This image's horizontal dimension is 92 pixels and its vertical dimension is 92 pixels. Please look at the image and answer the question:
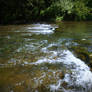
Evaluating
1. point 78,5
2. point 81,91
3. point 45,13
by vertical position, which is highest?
point 78,5

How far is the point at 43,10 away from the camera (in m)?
19.5

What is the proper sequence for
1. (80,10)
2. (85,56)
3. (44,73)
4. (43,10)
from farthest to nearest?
(43,10) < (80,10) < (85,56) < (44,73)

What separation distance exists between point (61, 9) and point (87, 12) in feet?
13.0

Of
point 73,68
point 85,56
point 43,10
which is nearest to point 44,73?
point 73,68

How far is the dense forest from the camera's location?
1814 centimetres

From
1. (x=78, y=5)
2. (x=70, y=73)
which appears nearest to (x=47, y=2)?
(x=78, y=5)

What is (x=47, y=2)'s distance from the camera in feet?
67.5

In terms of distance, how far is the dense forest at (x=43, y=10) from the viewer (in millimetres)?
18141

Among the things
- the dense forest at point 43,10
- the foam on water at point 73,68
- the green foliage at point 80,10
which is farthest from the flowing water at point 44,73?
the dense forest at point 43,10

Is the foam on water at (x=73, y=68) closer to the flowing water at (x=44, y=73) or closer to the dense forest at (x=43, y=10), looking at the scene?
the flowing water at (x=44, y=73)

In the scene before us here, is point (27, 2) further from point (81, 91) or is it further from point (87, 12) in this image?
point (81, 91)

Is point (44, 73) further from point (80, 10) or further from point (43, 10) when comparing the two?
point (43, 10)

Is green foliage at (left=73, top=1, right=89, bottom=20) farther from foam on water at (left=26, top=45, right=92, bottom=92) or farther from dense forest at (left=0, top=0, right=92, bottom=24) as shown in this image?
foam on water at (left=26, top=45, right=92, bottom=92)

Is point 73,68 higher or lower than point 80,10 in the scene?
lower
